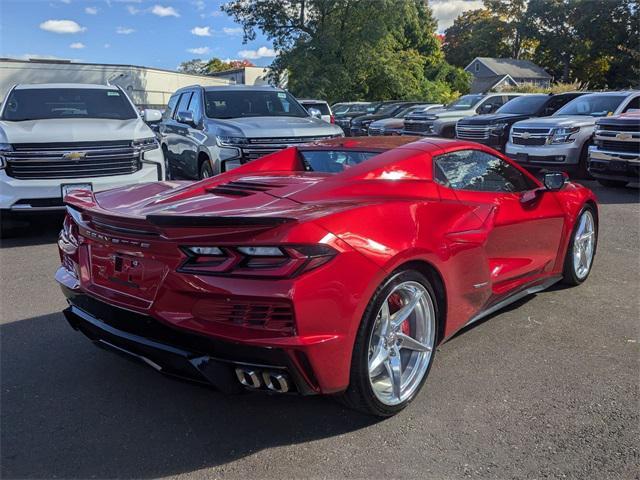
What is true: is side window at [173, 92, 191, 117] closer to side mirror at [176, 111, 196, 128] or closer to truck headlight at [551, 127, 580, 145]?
side mirror at [176, 111, 196, 128]

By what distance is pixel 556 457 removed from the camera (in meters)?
2.75

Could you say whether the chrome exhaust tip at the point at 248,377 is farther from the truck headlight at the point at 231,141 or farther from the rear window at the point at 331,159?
the truck headlight at the point at 231,141

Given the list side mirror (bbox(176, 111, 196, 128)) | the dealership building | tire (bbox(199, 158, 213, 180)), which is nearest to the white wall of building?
the dealership building

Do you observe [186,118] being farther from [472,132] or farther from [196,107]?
[472,132]

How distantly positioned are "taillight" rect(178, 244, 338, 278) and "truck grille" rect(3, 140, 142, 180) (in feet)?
16.4

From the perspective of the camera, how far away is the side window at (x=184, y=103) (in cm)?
1045

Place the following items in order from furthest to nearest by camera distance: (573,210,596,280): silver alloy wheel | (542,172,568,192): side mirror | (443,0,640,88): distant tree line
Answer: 1. (443,0,640,88): distant tree line
2. (573,210,596,280): silver alloy wheel
3. (542,172,568,192): side mirror

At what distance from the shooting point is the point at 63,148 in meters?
6.86

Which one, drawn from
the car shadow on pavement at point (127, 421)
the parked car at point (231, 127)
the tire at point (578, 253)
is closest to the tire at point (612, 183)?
the parked car at point (231, 127)

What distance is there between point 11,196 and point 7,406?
4080mm

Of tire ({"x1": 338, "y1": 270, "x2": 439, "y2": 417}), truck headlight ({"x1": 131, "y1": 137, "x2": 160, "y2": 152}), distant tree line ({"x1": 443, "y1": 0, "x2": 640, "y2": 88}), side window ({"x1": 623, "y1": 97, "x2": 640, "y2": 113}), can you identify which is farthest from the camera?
distant tree line ({"x1": 443, "y1": 0, "x2": 640, "y2": 88})

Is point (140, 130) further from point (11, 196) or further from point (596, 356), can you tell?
point (596, 356)

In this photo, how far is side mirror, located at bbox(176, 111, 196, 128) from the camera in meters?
9.77

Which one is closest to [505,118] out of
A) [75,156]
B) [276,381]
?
[75,156]
